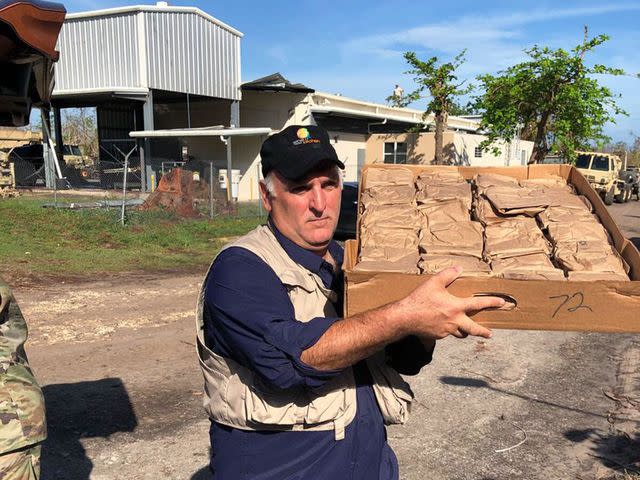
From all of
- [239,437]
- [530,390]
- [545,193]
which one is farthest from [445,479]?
[239,437]

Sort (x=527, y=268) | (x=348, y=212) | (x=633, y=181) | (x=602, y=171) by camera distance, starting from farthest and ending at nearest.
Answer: (x=633, y=181) < (x=602, y=171) < (x=348, y=212) < (x=527, y=268)

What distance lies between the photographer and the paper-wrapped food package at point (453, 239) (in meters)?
2.02

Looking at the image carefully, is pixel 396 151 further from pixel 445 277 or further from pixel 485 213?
pixel 445 277

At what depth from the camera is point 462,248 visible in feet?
6.68

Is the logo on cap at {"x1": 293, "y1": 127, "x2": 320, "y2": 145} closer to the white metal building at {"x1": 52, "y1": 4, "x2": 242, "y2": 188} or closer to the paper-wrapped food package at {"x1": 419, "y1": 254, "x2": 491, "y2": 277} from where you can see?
the paper-wrapped food package at {"x1": 419, "y1": 254, "x2": 491, "y2": 277}

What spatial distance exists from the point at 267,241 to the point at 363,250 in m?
0.47

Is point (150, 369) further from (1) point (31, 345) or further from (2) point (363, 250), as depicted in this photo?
(2) point (363, 250)

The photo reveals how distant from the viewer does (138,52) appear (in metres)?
19.5

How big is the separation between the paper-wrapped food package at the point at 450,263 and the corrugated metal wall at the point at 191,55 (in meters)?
19.8

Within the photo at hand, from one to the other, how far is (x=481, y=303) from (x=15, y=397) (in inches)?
57.7

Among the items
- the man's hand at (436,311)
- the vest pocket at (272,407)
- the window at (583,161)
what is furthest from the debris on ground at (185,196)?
the window at (583,161)

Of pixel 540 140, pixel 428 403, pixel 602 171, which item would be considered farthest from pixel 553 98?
pixel 428 403

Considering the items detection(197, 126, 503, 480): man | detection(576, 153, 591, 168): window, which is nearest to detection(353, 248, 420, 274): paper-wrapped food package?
detection(197, 126, 503, 480): man

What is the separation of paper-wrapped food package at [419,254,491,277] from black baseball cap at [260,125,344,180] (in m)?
0.50
